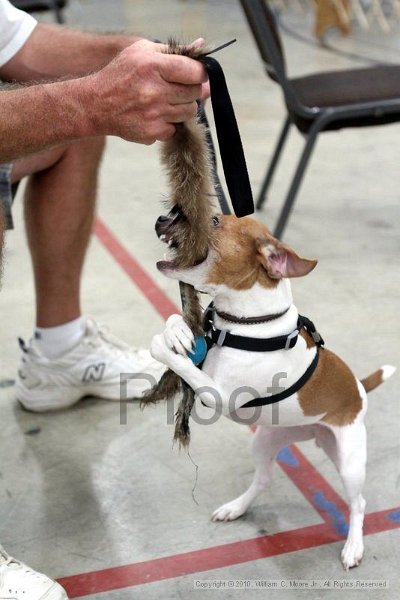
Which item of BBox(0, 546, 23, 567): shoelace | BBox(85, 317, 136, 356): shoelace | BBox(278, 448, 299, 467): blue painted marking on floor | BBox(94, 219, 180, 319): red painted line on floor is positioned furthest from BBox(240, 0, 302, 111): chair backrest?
BBox(0, 546, 23, 567): shoelace

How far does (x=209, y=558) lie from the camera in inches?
60.6

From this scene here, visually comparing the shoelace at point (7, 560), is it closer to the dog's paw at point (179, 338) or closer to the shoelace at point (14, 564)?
the shoelace at point (14, 564)

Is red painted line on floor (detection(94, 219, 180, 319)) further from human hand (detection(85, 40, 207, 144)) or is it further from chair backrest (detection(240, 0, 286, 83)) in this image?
human hand (detection(85, 40, 207, 144))

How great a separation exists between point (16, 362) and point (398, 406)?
957 mm

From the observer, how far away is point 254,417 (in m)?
1.40

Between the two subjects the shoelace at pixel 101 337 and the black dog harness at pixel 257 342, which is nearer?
the black dog harness at pixel 257 342

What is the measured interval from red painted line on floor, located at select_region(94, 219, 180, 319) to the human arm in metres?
1.08

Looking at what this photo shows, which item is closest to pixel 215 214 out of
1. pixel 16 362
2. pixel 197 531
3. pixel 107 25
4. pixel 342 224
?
pixel 197 531

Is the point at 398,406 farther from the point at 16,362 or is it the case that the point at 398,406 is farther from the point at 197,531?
the point at 16,362

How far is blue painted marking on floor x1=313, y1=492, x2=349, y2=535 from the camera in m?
1.60

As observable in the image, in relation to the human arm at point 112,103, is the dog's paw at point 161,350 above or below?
below

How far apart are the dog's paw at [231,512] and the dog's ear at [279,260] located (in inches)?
20.9

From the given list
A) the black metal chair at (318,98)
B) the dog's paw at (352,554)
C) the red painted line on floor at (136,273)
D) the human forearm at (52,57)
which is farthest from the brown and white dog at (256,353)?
the black metal chair at (318,98)

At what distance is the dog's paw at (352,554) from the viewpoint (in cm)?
149
